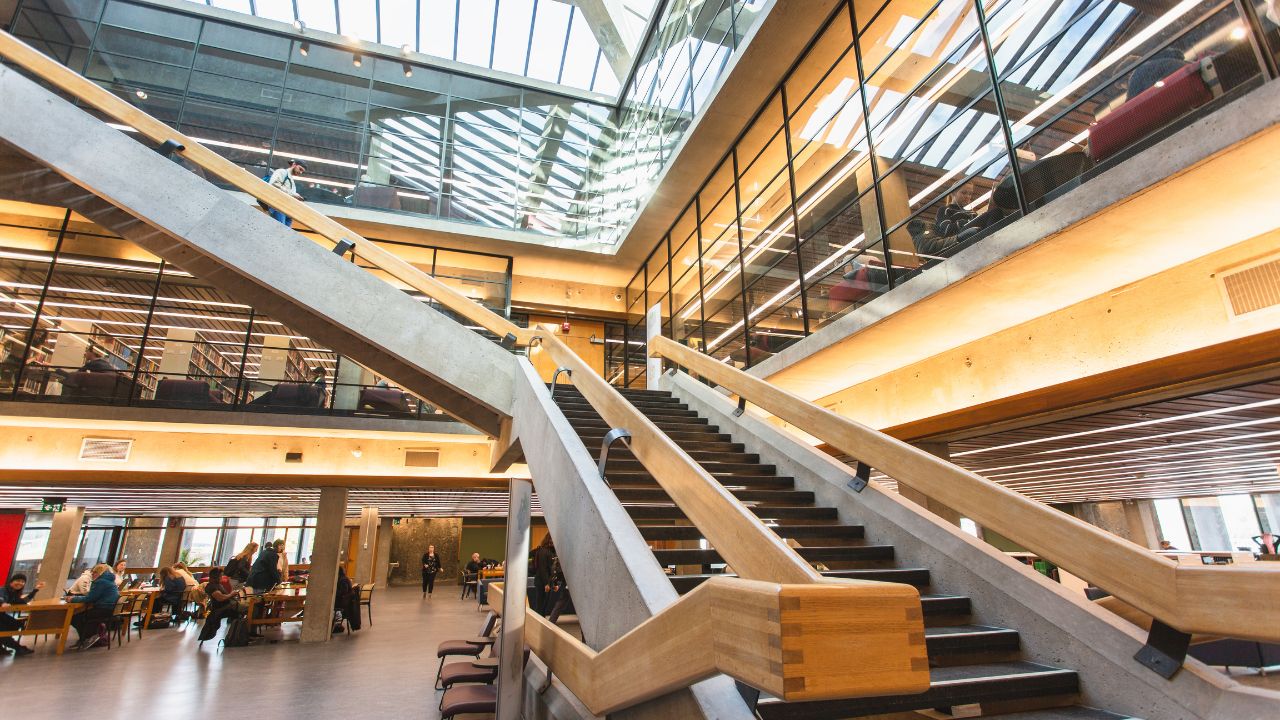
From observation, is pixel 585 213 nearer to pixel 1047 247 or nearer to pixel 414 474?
pixel 414 474

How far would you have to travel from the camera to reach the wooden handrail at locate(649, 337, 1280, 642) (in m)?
1.77

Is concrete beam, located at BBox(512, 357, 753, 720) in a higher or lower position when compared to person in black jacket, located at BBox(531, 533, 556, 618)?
higher

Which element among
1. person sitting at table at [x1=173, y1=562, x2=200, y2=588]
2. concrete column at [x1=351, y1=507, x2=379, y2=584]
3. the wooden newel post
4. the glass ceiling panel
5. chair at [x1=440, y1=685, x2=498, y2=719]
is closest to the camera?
the wooden newel post

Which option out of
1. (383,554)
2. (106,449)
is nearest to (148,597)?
(106,449)

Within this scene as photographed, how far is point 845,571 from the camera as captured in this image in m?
3.24

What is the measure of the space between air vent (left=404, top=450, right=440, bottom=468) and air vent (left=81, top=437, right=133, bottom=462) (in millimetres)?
4262

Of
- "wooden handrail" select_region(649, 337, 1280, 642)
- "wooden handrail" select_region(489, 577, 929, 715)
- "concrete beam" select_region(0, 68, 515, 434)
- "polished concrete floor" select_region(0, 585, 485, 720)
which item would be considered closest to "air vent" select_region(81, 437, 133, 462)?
"polished concrete floor" select_region(0, 585, 485, 720)

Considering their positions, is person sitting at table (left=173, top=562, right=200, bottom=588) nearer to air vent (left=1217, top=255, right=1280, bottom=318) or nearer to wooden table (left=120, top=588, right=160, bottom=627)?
wooden table (left=120, top=588, right=160, bottom=627)

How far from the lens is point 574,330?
15.8 meters

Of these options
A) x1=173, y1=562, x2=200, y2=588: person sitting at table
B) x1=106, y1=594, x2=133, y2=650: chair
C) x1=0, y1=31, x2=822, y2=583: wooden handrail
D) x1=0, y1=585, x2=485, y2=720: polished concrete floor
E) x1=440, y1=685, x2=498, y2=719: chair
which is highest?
x1=0, y1=31, x2=822, y2=583: wooden handrail

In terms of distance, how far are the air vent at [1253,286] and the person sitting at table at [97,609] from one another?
14.6 m

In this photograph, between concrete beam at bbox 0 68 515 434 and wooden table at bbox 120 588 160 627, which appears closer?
concrete beam at bbox 0 68 515 434

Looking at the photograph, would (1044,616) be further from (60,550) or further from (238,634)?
(60,550)

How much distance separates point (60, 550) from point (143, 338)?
9.17 metres
